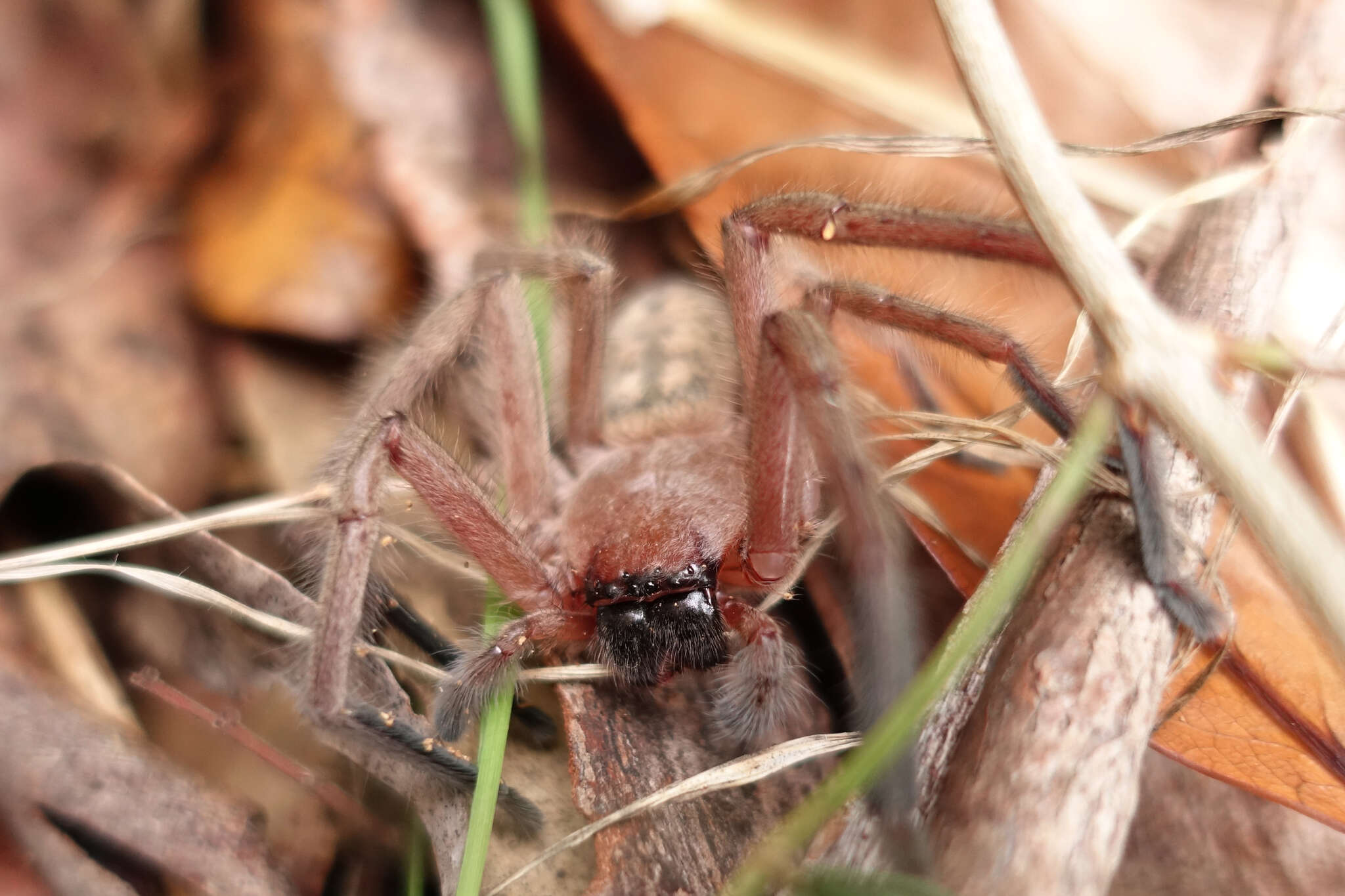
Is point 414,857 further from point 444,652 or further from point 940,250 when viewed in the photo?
point 940,250

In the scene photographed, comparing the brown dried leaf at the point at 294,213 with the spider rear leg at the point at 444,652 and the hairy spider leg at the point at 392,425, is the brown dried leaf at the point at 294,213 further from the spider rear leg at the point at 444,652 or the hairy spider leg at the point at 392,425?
the spider rear leg at the point at 444,652

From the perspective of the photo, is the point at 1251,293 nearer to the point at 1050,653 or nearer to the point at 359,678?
the point at 1050,653

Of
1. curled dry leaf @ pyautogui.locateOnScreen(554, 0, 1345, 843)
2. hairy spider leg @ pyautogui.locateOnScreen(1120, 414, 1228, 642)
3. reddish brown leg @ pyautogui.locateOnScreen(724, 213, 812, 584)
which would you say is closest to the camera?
hairy spider leg @ pyautogui.locateOnScreen(1120, 414, 1228, 642)

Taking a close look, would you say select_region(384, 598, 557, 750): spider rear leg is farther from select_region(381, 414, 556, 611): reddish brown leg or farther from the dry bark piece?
the dry bark piece

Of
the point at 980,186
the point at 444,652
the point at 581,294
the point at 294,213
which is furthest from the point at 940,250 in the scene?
the point at 294,213

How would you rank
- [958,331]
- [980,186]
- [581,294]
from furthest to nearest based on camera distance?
[581,294] → [980,186] → [958,331]

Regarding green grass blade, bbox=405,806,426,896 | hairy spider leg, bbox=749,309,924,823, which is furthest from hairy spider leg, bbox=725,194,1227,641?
green grass blade, bbox=405,806,426,896
